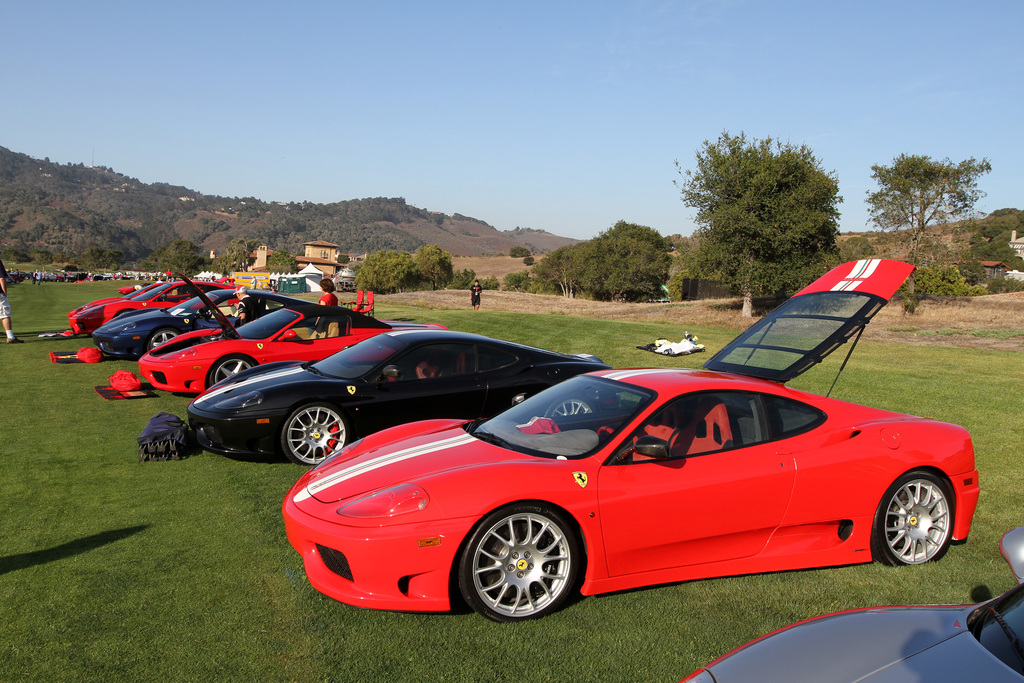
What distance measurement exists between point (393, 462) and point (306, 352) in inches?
232

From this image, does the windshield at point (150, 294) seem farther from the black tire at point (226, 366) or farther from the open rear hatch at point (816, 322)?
the open rear hatch at point (816, 322)

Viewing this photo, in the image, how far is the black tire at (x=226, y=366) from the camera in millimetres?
9039

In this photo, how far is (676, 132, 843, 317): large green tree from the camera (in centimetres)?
3391

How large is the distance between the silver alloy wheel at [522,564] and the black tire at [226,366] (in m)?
6.65

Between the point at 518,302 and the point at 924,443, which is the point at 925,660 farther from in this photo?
the point at 518,302

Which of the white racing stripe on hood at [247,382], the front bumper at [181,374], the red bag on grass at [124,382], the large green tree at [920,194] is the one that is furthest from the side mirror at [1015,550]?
the large green tree at [920,194]

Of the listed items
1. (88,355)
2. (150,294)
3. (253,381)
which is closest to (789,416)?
(253,381)

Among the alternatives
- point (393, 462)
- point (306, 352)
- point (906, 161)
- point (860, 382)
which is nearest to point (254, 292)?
point (306, 352)

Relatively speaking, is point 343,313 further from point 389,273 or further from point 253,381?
point 389,273

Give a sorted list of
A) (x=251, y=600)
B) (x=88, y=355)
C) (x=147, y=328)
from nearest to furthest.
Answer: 1. (x=251, y=600)
2. (x=88, y=355)
3. (x=147, y=328)

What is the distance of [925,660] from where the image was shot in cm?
190

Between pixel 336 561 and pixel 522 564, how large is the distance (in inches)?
37.0

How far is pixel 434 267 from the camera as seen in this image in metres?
90.6

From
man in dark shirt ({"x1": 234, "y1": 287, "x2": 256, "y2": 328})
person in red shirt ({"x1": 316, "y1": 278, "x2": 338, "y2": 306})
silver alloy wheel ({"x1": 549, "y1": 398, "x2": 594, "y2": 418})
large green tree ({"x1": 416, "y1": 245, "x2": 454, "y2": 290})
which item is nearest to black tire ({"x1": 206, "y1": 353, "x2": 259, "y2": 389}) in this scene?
man in dark shirt ({"x1": 234, "y1": 287, "x2": 256, "y2": 328})
